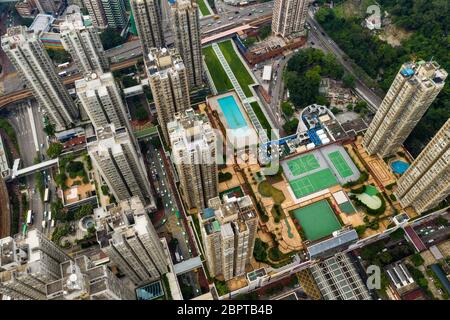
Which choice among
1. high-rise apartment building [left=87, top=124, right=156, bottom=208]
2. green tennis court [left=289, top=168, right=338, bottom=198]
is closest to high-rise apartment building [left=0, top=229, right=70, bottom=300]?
high-rise apartment building [left=87, top=124, right=156, bottom=208]

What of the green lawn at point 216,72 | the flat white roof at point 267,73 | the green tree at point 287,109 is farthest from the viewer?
the flat white roof at point 267,73

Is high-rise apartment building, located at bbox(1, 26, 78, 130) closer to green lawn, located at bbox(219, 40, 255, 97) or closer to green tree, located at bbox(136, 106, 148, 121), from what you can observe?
green tree, located at bbox(136, 106, 148, 121)

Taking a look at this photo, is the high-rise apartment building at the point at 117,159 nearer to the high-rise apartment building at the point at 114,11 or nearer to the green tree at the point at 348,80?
the green tree at the point at 348,80

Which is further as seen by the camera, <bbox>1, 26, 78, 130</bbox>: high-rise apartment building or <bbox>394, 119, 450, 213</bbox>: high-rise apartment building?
<bbox>1, 26, 78, 130</bbox>: high-rise apartment building

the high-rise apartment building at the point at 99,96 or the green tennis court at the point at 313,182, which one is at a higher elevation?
the high-rise apartment building at the point at 99,96

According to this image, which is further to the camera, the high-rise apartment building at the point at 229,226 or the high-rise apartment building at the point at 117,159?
the high-rise apartment building at the point at 117,159

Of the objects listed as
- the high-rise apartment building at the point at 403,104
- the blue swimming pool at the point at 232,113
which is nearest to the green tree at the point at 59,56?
the blue swimming pool at the point at 232,113

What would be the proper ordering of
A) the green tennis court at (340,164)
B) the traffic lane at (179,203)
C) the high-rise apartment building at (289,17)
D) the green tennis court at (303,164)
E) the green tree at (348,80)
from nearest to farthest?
the traffic lane at (179,203) → the green tennis court at (340,164) → the green tennis court at (303,164) → the green tree at (348,80) → the high-rise apartment building at (289,17)
